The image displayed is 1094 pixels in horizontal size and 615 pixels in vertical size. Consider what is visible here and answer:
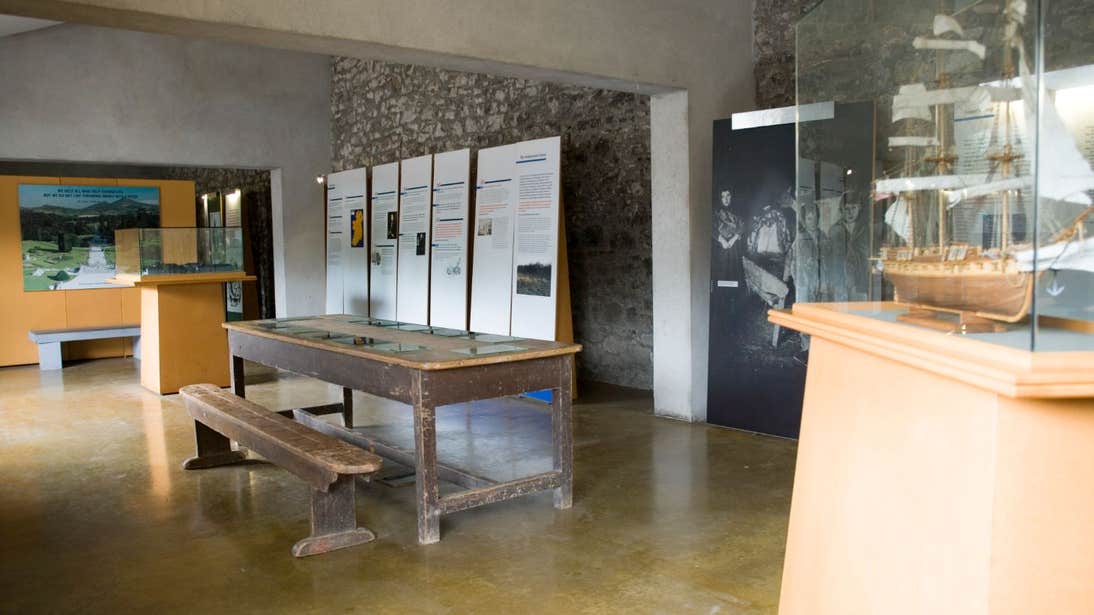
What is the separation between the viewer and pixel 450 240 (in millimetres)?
8445

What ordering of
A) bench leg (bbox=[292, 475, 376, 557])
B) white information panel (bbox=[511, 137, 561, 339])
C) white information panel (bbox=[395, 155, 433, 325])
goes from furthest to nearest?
white information panel (bbox=[395, 155, 433, 325]), white information panel (bbox=[511, 137, 561, 339]), bench leg (bbox=[292, 475, 376, 557])

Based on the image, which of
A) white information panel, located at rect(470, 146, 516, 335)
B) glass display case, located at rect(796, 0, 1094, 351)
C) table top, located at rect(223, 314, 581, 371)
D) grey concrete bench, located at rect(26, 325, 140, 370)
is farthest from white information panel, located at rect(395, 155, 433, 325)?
glass display case, located at rect(796, 0, 1094, 351)

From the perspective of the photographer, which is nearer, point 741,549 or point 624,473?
point 741,549

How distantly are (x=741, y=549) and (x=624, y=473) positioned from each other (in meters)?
1.34

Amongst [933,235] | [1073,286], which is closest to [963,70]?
[933,235]

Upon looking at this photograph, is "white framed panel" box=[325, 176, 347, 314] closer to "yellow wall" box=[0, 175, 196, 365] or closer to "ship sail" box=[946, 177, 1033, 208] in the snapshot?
"yellow wall" box=[0, 175, 196, 365]

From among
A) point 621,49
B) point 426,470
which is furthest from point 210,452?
point 621,49

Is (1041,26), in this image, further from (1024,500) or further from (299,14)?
(299,14)

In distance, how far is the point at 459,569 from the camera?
364 cm

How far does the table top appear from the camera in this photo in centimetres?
399

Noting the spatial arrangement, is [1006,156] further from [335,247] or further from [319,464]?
[335,247]

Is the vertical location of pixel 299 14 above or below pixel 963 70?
above

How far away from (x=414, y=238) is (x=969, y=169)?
772cm

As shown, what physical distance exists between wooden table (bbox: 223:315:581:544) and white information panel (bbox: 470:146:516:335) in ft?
8.16
